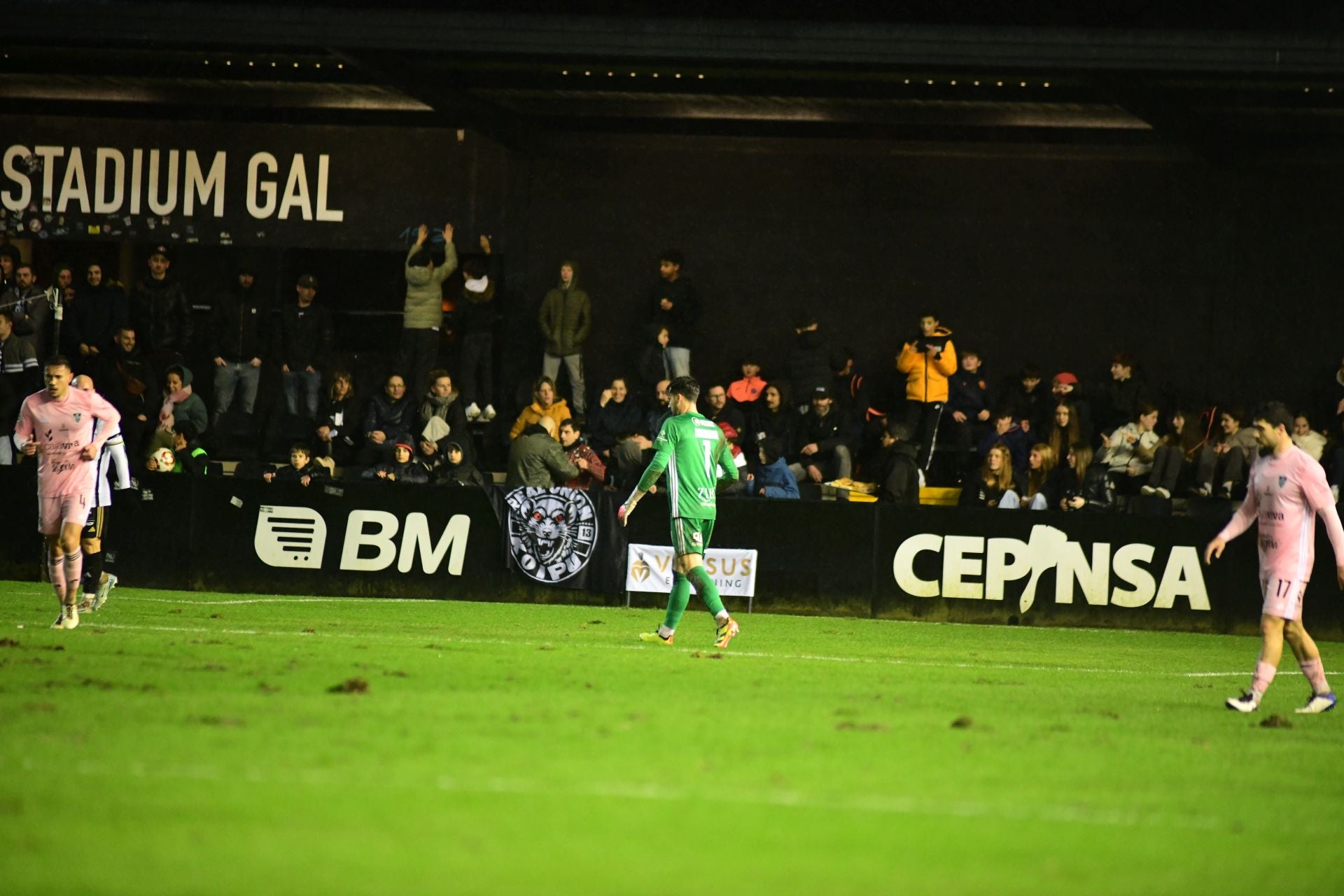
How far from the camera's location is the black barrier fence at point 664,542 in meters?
18.7

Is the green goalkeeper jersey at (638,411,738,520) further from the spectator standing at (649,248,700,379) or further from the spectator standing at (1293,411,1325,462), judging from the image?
the spectator standing at (1293,411,1325,462)

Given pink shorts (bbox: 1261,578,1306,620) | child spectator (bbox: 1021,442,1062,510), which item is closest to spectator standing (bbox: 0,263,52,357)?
child spectator (bbox: 1021,442,1062,510)

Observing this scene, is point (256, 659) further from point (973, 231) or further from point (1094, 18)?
point (973, 231)

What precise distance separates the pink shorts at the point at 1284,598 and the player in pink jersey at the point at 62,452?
355 inches

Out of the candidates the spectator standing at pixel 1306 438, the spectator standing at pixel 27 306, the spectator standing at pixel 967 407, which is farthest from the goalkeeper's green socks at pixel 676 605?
the spectator standing at pixel 27 306

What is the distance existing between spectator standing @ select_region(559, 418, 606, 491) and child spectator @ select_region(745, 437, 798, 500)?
6.13 ft

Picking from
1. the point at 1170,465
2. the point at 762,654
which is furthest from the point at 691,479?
the point at 1170,465

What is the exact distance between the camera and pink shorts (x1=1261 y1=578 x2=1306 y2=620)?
11.2m

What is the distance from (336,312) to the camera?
25.8m

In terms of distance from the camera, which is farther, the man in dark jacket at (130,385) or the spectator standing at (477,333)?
the spectator standing at (477,333)

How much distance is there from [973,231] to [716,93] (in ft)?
14.8

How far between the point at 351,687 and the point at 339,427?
1261cm

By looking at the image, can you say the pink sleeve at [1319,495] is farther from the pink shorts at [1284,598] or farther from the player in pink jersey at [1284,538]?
the pink shorts at [1284,598]

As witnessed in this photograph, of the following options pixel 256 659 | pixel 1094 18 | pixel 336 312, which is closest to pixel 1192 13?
pixel 1094 18
